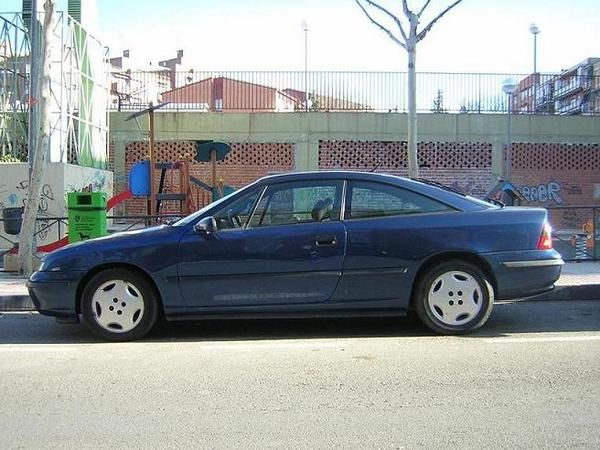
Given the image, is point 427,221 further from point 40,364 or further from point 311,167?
point 311,167

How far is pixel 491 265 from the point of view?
20.4 feet

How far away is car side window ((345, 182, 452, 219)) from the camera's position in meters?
6.30

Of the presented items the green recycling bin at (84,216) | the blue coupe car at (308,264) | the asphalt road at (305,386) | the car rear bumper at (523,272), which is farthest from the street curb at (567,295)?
the green recycling bin at (84,216)

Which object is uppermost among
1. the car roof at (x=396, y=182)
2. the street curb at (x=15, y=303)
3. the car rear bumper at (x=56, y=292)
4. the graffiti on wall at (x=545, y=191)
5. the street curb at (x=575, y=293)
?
the graffiti on wall at (x=545, y=191)

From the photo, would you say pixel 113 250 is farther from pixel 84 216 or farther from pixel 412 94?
pixel 412 94

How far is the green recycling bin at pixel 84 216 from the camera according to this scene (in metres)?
10.2

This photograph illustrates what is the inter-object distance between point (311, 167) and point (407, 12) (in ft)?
32.1

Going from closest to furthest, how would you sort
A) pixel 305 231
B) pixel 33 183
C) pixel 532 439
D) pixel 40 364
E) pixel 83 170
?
pixel 532 439, pixel 40 364, pixel 305 231, pixel 33 183, pixel 83 170

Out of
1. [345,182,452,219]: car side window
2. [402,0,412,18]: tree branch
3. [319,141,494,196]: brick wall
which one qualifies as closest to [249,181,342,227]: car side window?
[345,182,452,219]: car side window

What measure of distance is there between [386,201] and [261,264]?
1337 mm

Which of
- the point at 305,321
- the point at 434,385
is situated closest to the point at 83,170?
the point at 305,321

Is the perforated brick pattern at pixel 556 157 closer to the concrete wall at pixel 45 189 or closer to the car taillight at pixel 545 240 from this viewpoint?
the concrete wall at pixel 45 189

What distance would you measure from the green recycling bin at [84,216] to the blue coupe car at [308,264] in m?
4.08

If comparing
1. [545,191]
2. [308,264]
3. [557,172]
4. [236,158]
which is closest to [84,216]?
[308,264]
